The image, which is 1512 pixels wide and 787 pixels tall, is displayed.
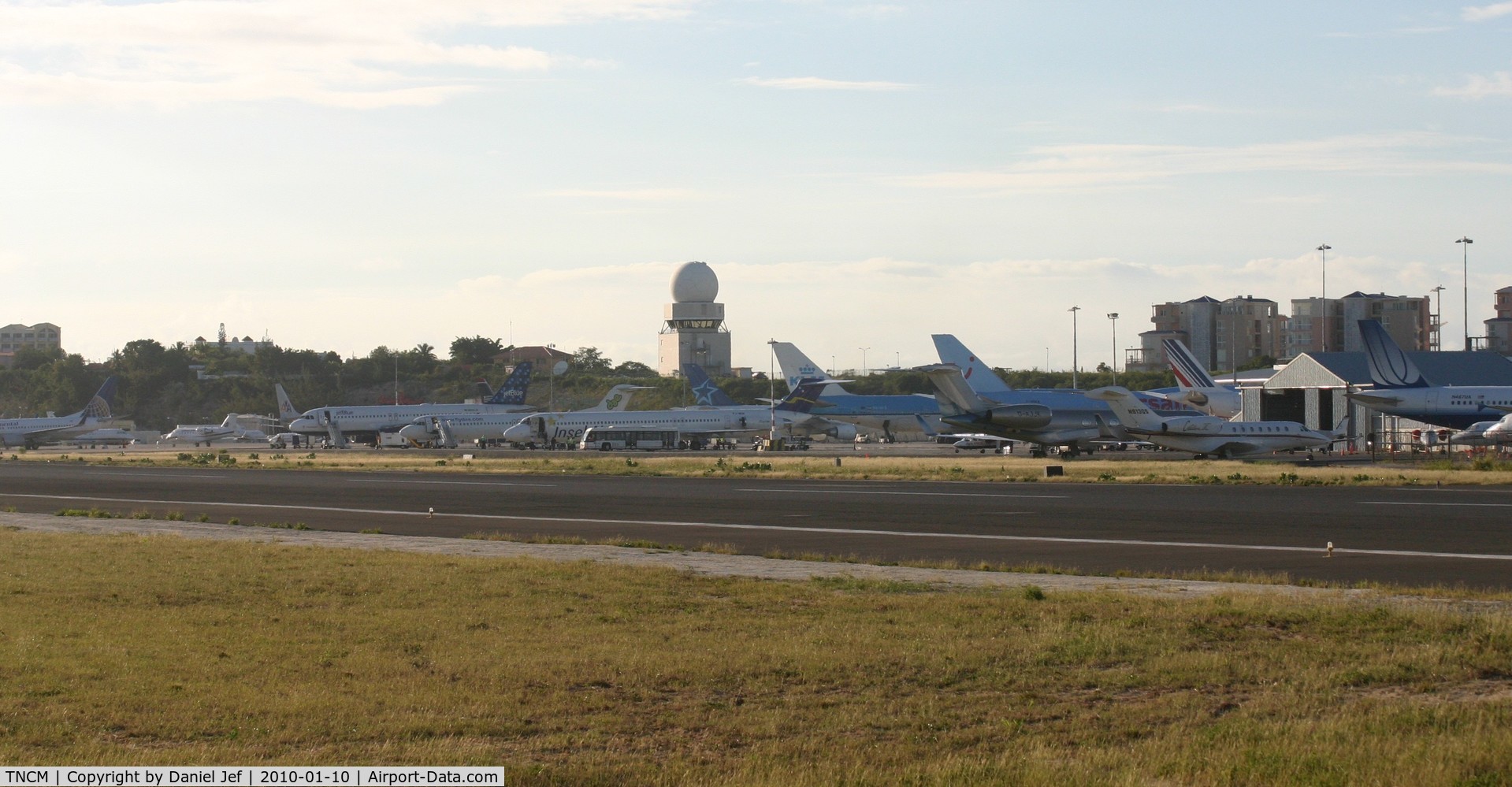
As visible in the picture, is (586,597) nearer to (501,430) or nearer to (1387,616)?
(1387,616)

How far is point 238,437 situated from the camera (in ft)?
406

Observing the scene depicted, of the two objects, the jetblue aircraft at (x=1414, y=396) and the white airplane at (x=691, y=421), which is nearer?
the jetblue aircraft at (x=1414, y=396)

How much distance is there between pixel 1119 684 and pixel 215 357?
20196cm

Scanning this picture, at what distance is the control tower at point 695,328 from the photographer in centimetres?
15325

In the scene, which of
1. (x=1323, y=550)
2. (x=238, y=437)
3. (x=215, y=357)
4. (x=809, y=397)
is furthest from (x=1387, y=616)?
(x=215, y=357)

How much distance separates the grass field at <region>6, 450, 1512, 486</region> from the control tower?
3048 inches

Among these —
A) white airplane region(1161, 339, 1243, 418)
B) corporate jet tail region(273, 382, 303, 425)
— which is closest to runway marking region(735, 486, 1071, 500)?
white airplane region(1161, 339, 1243, 418)

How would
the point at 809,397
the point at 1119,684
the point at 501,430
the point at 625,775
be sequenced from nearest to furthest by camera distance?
1. the point at 625,775
2. the point at 1119,684
3. the point at 809,397
4. the point at 501,430

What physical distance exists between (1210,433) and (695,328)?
359ft

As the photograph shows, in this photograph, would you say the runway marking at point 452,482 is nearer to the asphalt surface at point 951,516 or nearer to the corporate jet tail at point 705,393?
the asphalt surface at point 951,516

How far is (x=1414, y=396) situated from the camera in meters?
55.7

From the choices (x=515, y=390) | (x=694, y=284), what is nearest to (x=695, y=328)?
(x=694, y=284)

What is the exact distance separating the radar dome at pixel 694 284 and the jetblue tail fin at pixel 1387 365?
100297 mm

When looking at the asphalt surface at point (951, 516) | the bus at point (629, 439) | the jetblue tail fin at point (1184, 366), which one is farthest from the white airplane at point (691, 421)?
the asphalt surface at point (951, 516)
